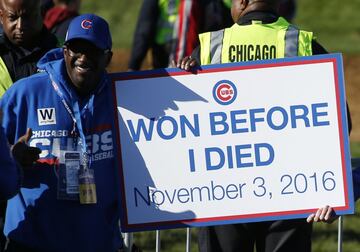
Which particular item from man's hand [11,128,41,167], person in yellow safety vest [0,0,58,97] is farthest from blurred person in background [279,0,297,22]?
man's hand [11,128,41,167]

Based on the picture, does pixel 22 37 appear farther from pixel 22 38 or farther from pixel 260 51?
pixel 260 51

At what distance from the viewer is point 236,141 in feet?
22.9

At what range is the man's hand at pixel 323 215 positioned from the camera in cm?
690

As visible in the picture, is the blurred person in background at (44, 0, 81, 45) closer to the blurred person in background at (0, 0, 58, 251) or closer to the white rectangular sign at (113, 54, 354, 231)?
the blurred person in background at (0, 0, 58, 251)

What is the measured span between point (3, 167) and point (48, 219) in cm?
76

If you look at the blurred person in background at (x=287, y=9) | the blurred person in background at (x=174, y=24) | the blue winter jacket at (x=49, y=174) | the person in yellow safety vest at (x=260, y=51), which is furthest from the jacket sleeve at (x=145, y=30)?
the blue winter jacket at (x=49, y=174)

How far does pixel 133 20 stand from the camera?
1022 inches

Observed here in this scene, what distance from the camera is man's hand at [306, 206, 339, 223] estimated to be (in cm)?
690

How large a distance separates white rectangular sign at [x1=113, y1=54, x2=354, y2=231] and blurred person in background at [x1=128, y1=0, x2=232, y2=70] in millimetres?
4659

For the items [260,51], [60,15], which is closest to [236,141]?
[260,51]

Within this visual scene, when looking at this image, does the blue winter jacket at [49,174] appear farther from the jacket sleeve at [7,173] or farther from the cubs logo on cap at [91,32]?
the jacket sleeve at [7,173]

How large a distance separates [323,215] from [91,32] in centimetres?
153

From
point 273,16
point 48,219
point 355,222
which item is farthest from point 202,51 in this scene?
point 355,222

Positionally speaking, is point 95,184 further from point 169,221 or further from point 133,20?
point 133,20
